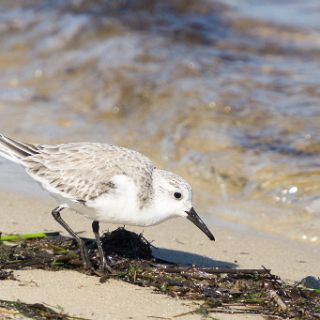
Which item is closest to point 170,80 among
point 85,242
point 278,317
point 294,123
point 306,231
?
point 294,123

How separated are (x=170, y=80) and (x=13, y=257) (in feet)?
18.8

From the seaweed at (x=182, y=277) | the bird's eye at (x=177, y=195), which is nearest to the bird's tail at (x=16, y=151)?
the seaweed at (x=182, y=277)

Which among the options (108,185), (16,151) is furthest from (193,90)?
(108,185)

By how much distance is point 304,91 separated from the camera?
33.1 ft

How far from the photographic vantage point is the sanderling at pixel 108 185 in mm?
5242

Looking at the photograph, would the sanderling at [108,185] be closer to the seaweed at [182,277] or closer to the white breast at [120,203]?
the white breast at [120,203]

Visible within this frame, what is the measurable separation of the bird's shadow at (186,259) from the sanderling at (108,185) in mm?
407

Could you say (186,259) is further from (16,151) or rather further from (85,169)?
(16,151)

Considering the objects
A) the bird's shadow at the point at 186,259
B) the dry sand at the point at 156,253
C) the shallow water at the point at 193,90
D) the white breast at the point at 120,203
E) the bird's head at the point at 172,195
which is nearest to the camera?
the dry sand at the point at 156,253

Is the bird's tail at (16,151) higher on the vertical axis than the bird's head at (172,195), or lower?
higher

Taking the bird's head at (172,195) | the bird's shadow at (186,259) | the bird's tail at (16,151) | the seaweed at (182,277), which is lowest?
the seaweed at (182,277)

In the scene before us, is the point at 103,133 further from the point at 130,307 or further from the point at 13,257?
the point at 130,307

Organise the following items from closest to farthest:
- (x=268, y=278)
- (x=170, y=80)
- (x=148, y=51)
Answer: (x=268, y=278) < (x=170, y=80) < (x=148, y=51)

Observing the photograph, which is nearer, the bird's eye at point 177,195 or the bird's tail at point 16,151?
the bird's eye at point 177,195
